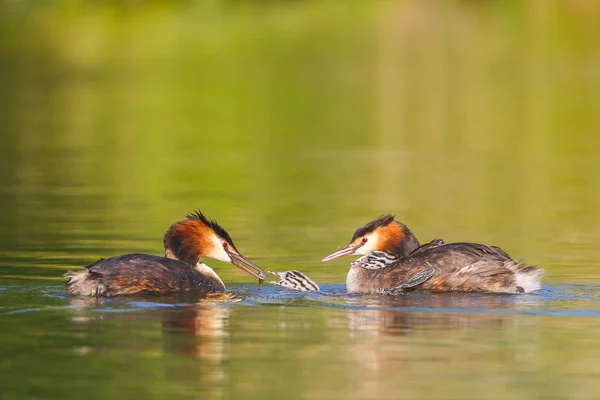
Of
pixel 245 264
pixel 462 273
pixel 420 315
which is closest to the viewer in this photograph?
pixel 420 315

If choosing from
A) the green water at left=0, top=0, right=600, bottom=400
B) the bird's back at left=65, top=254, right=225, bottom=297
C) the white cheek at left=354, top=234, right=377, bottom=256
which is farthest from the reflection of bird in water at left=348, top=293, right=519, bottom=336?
the bird's back at left=65, top=254, right=225, bottom=297

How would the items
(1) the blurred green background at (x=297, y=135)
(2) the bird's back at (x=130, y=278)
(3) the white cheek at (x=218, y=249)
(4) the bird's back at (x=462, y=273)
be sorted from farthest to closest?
(1) the blurred green background at (x=297, y=135)
(3) the white cheek at (x=218, y=249)
(4) the bird's back at (x=462, y=273)
(2) the bird's back at (x=130, y=278)

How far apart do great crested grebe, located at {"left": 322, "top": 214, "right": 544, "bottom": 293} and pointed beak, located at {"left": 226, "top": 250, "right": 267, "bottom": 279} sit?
72 cm

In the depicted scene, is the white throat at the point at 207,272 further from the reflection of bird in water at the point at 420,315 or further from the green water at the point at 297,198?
the reflection of bird in water at the point at 420,315

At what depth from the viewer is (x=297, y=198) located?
19.5 metres

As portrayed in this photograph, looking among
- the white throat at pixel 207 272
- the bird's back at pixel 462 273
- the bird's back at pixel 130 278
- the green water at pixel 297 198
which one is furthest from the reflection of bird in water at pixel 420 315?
the bird's back at pixel 130 278

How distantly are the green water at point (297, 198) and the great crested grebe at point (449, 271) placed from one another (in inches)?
6.4

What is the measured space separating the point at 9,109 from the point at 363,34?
83.8ft

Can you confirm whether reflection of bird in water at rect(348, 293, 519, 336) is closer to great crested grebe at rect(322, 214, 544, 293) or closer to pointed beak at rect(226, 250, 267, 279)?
great crested grebe at rect(322, 214, 544, 293)

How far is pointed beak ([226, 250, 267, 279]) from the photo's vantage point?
12.8 meters

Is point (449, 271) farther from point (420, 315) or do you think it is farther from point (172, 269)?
point (172, 269)

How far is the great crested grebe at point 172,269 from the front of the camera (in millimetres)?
11805

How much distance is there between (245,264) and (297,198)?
6638 mm

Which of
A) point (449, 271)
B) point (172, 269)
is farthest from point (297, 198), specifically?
point (172, 269)
